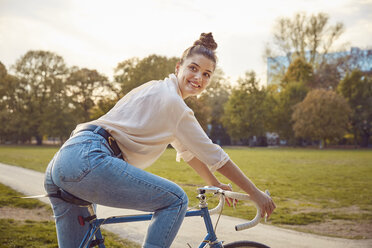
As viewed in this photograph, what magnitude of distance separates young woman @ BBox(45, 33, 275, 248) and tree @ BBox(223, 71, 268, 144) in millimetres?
54997

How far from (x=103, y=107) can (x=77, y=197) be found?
4861 centimetres

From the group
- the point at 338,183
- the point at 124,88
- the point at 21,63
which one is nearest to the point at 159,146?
the point at 338,183

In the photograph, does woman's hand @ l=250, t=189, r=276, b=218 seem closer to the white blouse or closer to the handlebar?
the handlebar

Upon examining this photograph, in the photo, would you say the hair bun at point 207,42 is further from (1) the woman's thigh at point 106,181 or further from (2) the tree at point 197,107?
(2) the tree at point 197,107

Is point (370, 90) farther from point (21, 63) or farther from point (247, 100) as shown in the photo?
point (21, 63)

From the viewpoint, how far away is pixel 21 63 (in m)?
48.4

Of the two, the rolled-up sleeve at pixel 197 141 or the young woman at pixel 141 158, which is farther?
the rolled-up sleeve at pixel 197 141

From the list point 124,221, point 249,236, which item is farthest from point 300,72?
point 124,221

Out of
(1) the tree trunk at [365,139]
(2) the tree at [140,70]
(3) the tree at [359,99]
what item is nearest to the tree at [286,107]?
(3) the tree at [359,99]

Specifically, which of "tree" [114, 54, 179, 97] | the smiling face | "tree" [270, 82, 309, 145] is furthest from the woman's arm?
"tree" [270, 82, 309, 145]

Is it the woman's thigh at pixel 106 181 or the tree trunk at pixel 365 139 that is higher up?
the woman's thigh at pixel 106 181

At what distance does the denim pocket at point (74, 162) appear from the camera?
76.5 inches

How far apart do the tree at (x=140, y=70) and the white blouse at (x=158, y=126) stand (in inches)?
1752

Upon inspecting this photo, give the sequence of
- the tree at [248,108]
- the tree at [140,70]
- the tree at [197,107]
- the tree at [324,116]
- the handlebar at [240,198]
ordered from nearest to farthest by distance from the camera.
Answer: the handlebar at [240,198], the tree at [197,107], the tree at [140,70], the tree at [324,116], the tree at [248,108]
